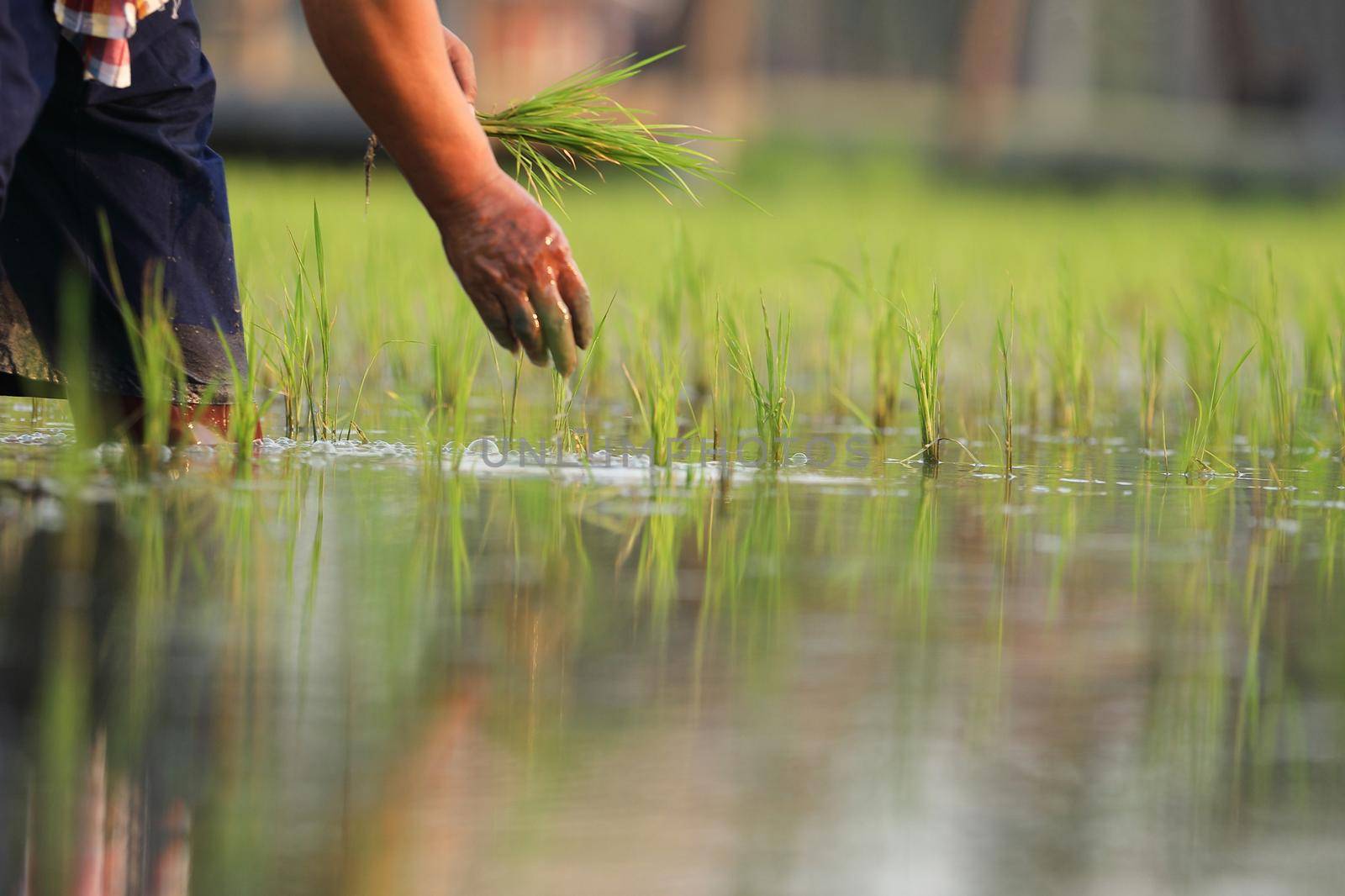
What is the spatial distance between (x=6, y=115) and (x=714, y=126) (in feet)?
35.5

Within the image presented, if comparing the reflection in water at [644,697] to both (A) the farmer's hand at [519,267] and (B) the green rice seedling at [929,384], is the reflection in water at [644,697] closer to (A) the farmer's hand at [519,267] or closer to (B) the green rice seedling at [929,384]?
(A) the farmer's hand at [519,267]

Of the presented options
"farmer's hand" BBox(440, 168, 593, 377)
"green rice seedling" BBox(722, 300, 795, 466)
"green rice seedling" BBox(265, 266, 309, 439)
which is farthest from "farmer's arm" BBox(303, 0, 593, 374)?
"green rice seedling" BBox(265, 266, 309, 439)

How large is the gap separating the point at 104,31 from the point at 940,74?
555 inches

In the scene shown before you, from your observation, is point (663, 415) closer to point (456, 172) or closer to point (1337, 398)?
point (456, 172)

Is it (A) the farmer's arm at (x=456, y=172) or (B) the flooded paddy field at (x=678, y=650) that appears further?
(A) the farmer's arm at (x=456, y=172)

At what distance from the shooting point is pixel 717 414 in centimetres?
295

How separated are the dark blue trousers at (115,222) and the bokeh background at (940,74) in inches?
378

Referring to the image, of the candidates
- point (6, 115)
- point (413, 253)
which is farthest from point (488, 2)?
point (6, 115)

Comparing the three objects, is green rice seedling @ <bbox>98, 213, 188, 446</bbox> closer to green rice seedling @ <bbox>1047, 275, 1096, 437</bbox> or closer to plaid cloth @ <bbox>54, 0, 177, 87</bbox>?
plaid cloth @ <bbox>54, 0, 177, 87</bbox>

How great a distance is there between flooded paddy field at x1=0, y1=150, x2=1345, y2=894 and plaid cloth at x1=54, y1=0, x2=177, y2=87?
1.61 ft

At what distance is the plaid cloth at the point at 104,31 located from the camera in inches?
92.2

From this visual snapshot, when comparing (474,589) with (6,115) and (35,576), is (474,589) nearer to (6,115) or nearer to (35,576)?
(35,576)

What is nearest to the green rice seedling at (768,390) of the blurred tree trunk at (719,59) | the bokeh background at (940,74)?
the bokeh background at (940,74)

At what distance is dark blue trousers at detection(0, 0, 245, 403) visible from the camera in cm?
259
